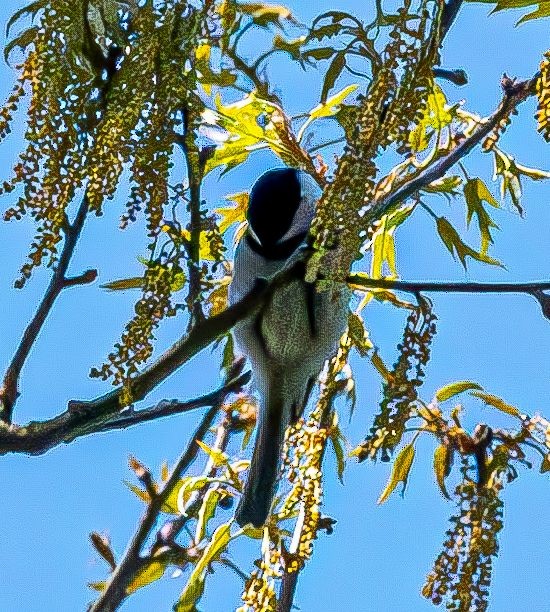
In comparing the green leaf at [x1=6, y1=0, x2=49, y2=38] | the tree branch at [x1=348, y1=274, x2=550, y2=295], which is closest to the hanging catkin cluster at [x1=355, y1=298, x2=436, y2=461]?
the tree branch at [x1=348, y1=274, x2=550, y2=295]

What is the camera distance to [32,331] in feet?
4.02

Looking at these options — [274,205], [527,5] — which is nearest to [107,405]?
[274,205]

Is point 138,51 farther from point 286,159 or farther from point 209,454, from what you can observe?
point 209,454

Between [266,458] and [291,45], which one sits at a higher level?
[291,45]

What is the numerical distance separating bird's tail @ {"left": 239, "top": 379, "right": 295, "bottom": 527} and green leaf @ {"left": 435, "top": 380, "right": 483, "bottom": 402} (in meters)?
0.27

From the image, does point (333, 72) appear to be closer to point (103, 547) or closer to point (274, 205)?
point (274, 205)

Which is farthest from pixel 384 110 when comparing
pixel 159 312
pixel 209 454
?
pixel 209 454

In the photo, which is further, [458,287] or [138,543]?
[138,543]

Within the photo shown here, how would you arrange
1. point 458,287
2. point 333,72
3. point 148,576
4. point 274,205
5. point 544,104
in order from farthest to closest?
point 148,576, point 274,205, point 333,72, point 458,287, point 544,104

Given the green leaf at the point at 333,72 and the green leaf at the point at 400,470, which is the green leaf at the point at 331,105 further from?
the green leaf at the point at 400,470

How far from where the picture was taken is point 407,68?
0.99 metres

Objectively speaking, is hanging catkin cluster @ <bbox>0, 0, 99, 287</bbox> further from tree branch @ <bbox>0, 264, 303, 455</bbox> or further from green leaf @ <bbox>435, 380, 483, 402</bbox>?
green leaf @ <bbox>435, 380, 483, 402</bbox>

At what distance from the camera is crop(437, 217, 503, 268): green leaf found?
1.52m

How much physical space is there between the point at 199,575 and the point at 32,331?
46 cm
